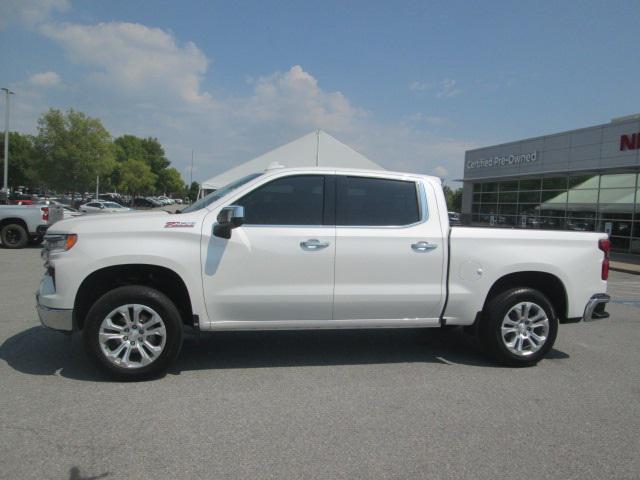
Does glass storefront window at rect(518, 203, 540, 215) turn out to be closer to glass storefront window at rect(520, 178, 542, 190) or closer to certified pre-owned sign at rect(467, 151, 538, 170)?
glass storefront window at rect(520, 178, 542, 190)

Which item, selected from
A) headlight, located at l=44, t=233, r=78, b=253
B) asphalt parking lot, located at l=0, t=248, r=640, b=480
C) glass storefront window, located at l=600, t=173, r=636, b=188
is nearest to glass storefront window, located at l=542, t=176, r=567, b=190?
glass storefront window, located at l=600, t=173, r=636, b=188

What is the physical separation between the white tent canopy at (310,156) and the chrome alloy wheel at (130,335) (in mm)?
13973

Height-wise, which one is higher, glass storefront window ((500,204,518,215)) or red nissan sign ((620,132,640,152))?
red nissan sign ((620,132,640,152))

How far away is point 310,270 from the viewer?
4.60 meters

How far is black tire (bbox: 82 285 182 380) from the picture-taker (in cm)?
426

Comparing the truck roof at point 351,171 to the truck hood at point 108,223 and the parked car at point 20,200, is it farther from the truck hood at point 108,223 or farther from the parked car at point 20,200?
the parked car at point 20,200

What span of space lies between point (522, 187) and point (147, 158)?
78.4 m

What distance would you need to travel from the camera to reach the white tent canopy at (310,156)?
59.4 feet

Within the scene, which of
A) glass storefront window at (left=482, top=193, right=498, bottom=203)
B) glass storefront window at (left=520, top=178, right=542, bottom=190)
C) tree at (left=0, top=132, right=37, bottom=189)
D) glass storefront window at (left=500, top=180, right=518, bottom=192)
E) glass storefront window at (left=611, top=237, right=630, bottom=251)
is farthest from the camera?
tree at (left=0, top=132, right=37, bottom=189)

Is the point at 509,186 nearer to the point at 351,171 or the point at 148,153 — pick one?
the point at 351,171

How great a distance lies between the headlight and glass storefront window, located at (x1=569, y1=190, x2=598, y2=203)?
23323 millimetres

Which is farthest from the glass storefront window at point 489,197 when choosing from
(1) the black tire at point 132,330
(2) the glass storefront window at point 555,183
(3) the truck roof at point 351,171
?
(1) the black tire at point 132,330

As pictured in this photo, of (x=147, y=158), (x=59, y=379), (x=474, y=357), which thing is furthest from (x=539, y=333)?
(x=147, y=158)

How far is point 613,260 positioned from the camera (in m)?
19.0
